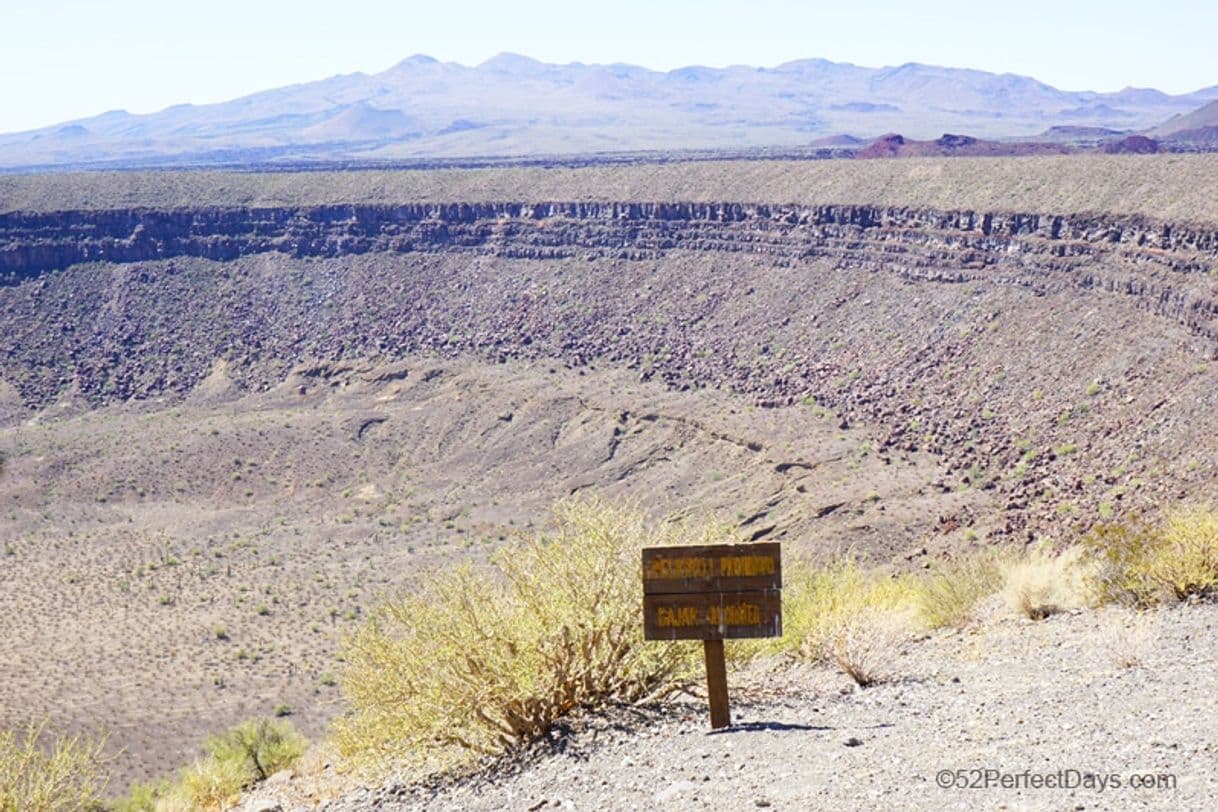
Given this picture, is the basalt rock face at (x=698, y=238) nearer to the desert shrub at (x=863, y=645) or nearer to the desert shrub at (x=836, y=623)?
the desert shrub at (x=836, y=623)

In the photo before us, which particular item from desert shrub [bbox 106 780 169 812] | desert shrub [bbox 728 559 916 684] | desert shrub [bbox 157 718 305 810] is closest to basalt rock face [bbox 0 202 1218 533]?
desert shrub [bbox 728 559 916 684]

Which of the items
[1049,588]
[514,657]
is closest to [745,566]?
[514,657]

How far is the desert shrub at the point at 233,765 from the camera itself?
19031mm

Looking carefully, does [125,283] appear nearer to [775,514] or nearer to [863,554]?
[775,514]

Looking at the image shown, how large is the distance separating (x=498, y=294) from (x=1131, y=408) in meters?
39.1

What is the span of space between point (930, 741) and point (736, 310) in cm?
4844

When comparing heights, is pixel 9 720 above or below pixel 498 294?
below

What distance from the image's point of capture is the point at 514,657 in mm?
14250

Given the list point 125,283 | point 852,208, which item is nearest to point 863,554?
point 852,208

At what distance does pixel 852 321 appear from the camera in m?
54.4

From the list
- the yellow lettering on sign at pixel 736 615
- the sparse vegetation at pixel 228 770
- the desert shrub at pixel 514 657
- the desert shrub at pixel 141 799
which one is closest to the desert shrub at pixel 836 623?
the desert shrub at pixel 514 657

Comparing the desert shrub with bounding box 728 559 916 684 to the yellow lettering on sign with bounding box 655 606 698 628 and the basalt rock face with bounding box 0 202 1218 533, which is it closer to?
the yellow lettering on sign with bounding box 655 606 698 628

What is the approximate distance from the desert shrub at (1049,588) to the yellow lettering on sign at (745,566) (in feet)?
23.1

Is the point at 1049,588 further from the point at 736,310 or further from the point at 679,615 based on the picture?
the point at 736,310
